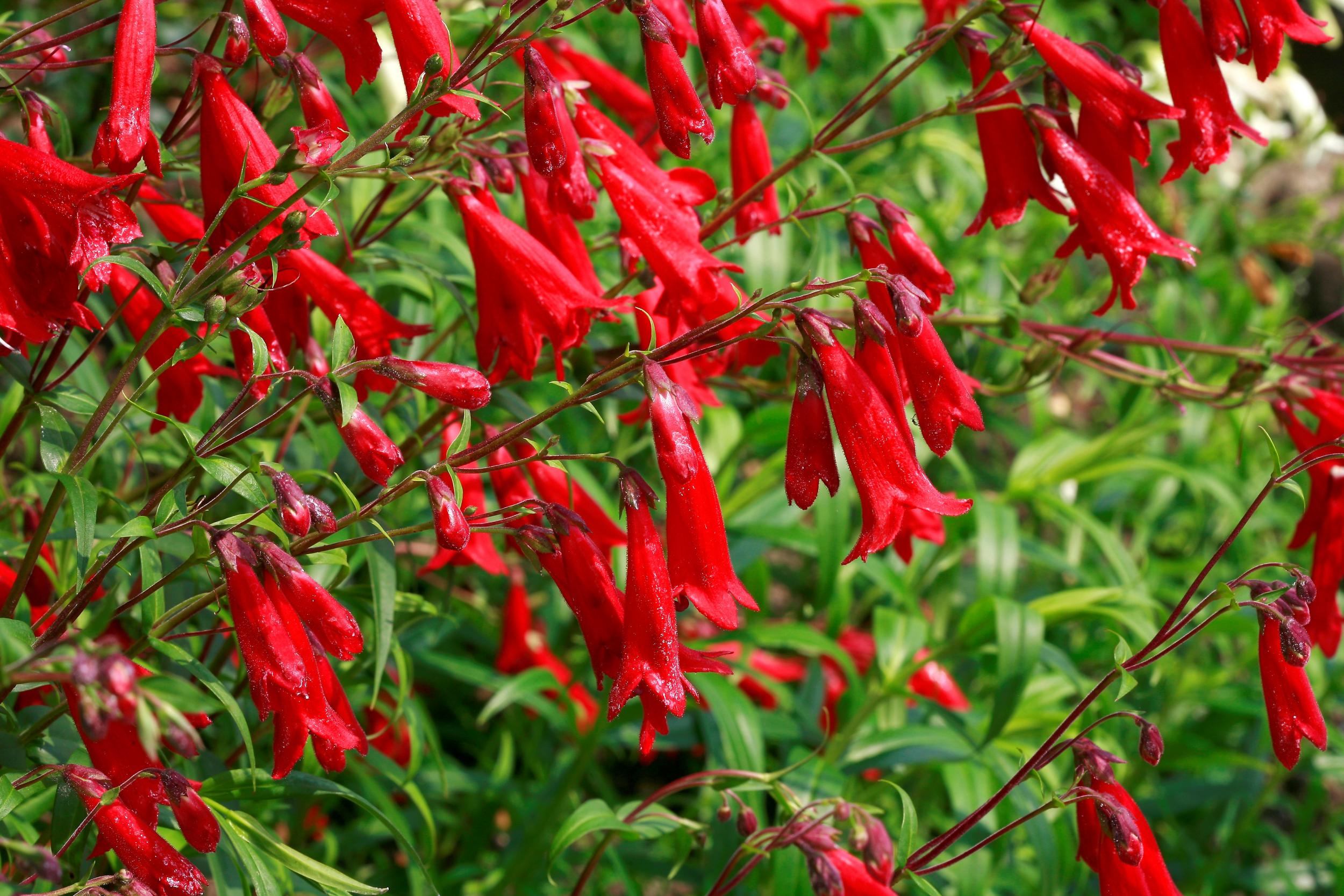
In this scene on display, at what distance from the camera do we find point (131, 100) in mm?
1214

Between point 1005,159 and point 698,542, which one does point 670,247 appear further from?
point 1005,159

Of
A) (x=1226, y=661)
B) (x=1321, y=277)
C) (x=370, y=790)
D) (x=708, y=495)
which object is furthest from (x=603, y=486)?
(x=1321, y=277)

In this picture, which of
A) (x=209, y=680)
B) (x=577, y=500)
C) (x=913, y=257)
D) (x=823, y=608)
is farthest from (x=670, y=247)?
(x=823, y=608)

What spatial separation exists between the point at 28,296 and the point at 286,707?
21.4 inches

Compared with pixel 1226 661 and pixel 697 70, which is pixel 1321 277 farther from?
pixel 697 70

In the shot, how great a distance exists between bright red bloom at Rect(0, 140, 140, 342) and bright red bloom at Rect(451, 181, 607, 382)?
430 mm

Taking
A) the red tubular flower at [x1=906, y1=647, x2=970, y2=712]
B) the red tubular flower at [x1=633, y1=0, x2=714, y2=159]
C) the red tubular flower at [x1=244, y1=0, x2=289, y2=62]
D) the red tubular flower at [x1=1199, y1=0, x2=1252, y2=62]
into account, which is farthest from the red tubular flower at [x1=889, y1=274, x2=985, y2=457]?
the red tubular flower at [x1=906, y1=647, x2=970, y2=712]

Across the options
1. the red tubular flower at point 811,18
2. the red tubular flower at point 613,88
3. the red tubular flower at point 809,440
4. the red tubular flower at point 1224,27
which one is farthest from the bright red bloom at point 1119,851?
the red tubular flower at point 811,18

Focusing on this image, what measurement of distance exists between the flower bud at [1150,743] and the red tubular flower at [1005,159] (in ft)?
2.44

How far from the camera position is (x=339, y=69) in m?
3.47

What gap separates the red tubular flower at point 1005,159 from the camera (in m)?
1.69

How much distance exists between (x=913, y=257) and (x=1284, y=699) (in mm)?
778

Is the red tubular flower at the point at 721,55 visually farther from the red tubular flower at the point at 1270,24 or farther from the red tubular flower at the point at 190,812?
the red tubular flower at the point at 190,812

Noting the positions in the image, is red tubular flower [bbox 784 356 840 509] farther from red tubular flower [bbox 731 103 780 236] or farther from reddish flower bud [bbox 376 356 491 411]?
red tubular flower [bbox 731 103 780 236]
